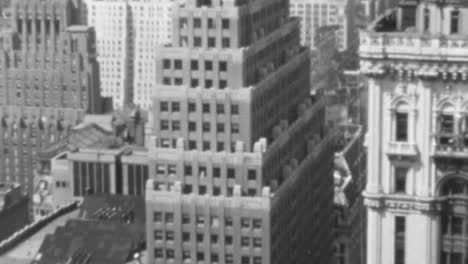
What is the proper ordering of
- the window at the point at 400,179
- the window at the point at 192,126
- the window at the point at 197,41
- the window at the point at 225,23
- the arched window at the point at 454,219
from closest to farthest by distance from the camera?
the arched window at the point at 454,219 < the window at the point at 400,179 < the window at the point at 197,41 < the window at the point at 225,23 < the window at the point at 192,126

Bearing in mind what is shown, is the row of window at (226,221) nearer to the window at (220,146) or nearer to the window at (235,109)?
the window at (220,146)

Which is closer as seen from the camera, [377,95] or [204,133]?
[377,95]

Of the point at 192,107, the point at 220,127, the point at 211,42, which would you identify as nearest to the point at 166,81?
the point at 192,107

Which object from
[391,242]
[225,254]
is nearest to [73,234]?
[225,254]

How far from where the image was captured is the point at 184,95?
162 metres

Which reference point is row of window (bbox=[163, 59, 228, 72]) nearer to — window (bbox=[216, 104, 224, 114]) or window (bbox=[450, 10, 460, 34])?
window (bbox=[216, 104, 224, 114])

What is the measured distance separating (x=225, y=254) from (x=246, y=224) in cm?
471

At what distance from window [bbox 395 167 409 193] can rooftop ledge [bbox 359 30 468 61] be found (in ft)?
26.2

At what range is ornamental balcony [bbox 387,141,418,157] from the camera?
8900 centimetres

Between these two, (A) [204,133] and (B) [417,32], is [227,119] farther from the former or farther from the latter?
(B) [417,32]

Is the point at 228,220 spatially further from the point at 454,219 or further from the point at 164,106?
the point at 454,219

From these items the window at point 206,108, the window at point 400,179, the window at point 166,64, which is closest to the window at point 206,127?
the window at point 206,108

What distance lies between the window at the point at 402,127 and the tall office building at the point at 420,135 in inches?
2.7

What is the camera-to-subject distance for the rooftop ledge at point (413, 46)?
87.5 metres
